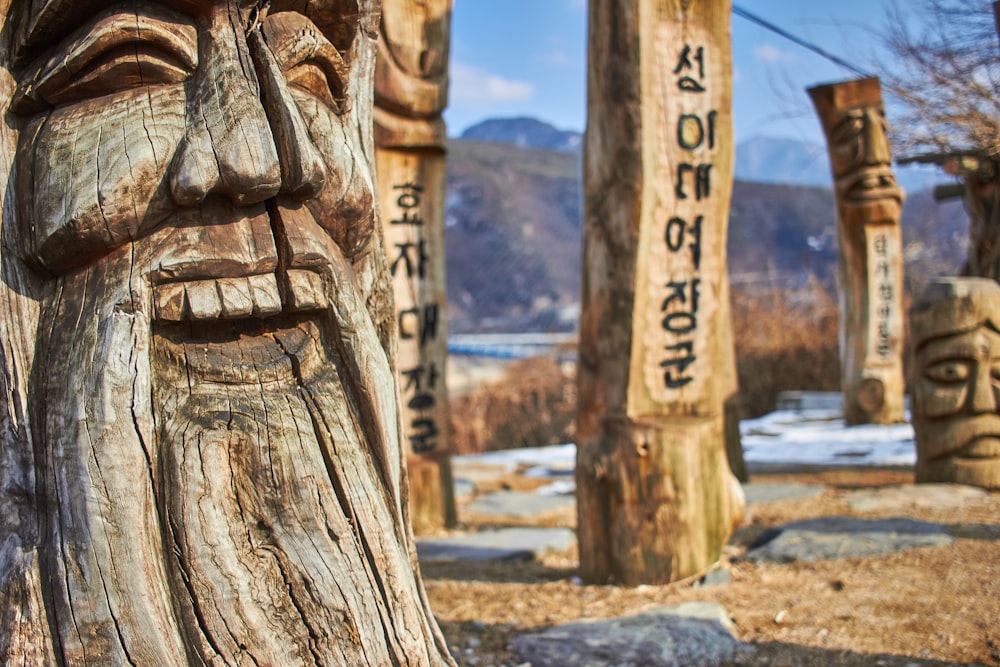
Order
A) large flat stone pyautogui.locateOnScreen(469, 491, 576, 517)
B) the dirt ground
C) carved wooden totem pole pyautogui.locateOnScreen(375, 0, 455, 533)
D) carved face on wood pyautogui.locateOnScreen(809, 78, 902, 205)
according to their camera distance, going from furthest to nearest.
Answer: carved face on wood pyautogui.locateOnScreen(809, 78, 902, 205) → large flat stone pyautogui.locateOnScreen(469, 491, 576, 517) → carved wooden totem pole pyautogui.locateOnScreen(375, 0, 455, 533) → the dirt ground

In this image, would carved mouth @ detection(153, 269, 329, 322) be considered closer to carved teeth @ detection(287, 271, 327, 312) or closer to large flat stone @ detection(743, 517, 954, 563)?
carved teeth @ detection(287, 271, 327, 312)

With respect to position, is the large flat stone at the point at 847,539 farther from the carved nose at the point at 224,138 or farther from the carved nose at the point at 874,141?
the carved nose at the point at 874,141

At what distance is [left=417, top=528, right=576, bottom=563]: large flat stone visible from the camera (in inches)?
170

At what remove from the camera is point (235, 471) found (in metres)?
1.46

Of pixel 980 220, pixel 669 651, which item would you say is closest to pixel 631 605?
pixel 669 651

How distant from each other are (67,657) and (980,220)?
34.7 feet

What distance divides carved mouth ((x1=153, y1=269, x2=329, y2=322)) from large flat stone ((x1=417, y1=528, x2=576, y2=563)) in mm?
2910

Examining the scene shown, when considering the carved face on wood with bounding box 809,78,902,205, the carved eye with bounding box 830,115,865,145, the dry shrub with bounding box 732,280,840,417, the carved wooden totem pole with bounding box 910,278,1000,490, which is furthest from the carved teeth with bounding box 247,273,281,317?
the dry shrub with bounding box 732,280,840,417

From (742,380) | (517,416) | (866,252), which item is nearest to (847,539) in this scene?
(866,252)

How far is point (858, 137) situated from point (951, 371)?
12.9 ft

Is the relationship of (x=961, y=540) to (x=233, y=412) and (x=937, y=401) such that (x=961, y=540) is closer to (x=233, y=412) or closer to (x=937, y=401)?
(x=937, y=401)

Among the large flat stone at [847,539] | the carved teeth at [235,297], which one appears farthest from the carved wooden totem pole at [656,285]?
the carved teeth at [235,297]

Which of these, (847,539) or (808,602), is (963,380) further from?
(808,602)

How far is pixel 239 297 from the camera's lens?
4.85ft
